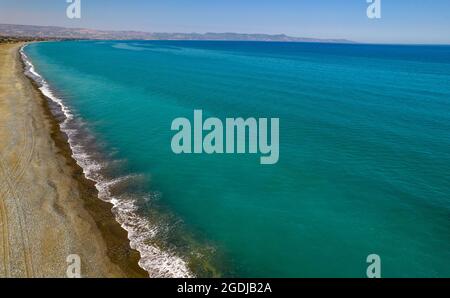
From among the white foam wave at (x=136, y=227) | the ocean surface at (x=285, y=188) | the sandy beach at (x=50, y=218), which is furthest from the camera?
the ocean surface at (x=285, y=188)

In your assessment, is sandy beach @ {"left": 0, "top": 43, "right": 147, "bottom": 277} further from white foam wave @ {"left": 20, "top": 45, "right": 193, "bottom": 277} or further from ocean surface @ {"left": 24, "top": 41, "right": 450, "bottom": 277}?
ocean surface @ {"left": 24, "top": 41, "right": 450, "bottom": 277}

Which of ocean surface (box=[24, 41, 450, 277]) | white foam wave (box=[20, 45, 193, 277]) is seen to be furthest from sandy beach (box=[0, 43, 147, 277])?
ocean surface (box=[24, 41, 450, 277])

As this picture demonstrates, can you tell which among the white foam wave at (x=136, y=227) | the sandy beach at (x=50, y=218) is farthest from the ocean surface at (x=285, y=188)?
the sandy beach at (x=50, y=218)

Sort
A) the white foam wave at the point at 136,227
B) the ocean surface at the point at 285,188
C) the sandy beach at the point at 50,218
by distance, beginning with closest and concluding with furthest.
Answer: the sandy beach at the point at 50,218 → the white foam wave at the point at 136,227 → the ocean surface at the point at 285,188

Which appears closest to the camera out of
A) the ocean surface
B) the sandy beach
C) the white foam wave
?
the sandy beach

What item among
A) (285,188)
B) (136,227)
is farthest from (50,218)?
(285,188)

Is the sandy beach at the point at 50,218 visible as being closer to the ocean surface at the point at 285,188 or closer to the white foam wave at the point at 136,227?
the white foam wave at the point at 136,227

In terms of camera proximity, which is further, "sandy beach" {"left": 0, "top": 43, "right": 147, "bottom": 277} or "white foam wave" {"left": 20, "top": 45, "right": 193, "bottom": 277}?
"white foam wave" {"left": 20, "top": 45, "right": 193, "bottom": 277}
